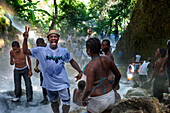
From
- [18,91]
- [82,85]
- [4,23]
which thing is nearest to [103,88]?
[82,85]

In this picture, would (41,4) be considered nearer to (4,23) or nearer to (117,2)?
(117,2)

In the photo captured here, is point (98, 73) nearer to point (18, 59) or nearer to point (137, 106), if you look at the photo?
point (137, 106)

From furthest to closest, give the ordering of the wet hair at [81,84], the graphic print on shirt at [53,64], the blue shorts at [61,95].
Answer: the wet hair at [81,84], the blue shorts at [61,95], the graphic print on shirt at [53,64]

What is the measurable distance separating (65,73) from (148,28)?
7686 mm

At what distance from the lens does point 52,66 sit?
3250 mm

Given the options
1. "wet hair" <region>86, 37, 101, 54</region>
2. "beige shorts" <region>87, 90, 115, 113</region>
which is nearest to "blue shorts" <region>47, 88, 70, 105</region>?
"beige shorts" <region>87, 90, 115, 113</region>

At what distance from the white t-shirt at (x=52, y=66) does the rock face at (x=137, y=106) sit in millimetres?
1165

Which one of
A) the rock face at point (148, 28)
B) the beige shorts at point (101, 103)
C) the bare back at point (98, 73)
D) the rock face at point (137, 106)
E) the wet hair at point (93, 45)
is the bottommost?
the rock face at point (137, 106)

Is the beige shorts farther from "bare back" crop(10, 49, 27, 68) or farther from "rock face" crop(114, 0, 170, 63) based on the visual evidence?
"rock face" crop(114, 0, 170, 63)

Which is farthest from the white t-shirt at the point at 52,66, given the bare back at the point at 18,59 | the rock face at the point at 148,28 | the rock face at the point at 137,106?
the rock face at the point at 148,28

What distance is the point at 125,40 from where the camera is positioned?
1273 cm

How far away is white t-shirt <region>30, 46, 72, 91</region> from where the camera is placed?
10.7ft

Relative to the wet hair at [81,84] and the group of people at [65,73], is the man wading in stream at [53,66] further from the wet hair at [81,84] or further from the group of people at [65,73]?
the wet hair at [81,84]

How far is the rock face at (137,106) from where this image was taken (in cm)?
327
